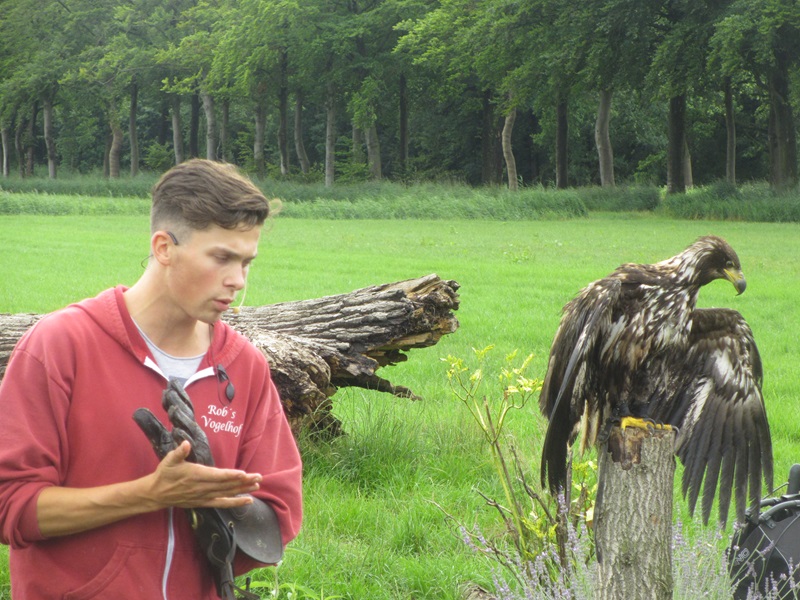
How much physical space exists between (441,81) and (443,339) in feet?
152

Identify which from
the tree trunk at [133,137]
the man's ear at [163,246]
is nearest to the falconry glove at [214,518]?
the man's ear at [163,246]

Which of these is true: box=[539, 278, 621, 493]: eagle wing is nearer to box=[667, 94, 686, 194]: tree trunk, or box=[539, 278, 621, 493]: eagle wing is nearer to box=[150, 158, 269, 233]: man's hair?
box=[150, 158, 269, 233]: man's hair

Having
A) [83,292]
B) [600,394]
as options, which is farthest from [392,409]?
[83,292]

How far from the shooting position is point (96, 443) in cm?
212

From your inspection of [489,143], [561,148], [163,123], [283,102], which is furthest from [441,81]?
[163,123]

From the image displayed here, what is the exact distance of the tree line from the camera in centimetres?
3603

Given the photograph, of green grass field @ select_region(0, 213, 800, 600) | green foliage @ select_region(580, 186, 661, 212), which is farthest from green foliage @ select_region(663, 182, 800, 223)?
green grass field @ select_region(0, 213, 800, 600)

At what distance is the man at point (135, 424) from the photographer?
2.02 m

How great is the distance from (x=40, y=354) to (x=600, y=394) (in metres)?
2.78

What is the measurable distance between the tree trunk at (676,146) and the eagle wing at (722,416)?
3614cm

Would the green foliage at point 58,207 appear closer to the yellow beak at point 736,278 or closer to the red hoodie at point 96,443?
the yellow beak at point 736,278

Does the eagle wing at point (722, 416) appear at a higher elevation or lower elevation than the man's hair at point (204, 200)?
lower

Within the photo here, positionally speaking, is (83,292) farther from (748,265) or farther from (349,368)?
(748,265)

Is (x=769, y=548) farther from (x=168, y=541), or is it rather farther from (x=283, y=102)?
(x=283, y=102)
